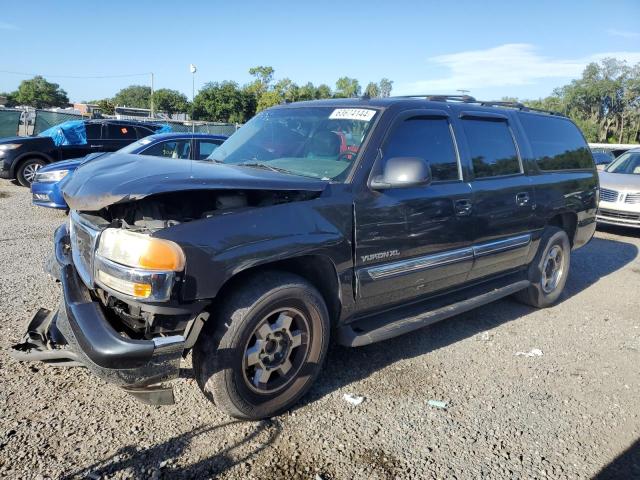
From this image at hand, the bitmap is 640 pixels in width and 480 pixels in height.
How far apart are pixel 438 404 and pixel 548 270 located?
2.85m

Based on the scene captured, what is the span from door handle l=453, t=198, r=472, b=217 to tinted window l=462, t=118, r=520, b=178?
338mm

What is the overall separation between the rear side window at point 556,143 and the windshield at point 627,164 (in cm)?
568

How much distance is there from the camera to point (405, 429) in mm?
2902

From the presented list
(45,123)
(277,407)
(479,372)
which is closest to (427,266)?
(479,372)

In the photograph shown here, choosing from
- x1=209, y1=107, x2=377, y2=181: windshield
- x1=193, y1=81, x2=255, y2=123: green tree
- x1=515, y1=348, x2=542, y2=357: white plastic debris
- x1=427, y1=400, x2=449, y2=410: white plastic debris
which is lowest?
x1=427, y1=400, x2=449, y2=410: white plastic debris

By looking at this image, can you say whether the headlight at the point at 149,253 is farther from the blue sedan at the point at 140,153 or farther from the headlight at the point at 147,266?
the blue sedan at the point at 140,153

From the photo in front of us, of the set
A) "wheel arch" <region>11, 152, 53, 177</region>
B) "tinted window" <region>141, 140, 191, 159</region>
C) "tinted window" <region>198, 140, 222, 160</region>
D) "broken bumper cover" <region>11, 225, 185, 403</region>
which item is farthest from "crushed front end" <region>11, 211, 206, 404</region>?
"wheel arch" <region>11, 152, 53, 177</region>

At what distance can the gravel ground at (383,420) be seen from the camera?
98.9 inches

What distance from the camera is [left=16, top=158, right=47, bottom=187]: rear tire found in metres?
11.4

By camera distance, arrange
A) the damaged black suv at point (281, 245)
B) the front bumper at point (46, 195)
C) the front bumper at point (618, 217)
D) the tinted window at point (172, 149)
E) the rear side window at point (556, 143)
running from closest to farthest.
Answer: the damaged black suv at point (281, 245) → the rear side window at point (556, 143) → the front bumper at point (46, 195) → the tinted window at point (172, 149) → the front bumper at point (618, 217)

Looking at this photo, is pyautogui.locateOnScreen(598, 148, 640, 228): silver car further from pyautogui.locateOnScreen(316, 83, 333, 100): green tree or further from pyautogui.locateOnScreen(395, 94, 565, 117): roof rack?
pyautogui.locateOnScreen(316, 83, 333, 100): green tree

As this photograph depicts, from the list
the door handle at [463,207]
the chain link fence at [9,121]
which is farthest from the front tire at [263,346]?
the chain link fence at [9,121]

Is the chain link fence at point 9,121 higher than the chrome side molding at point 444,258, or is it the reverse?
the chain link fence at point 9,121

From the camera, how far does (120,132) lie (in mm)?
12477
